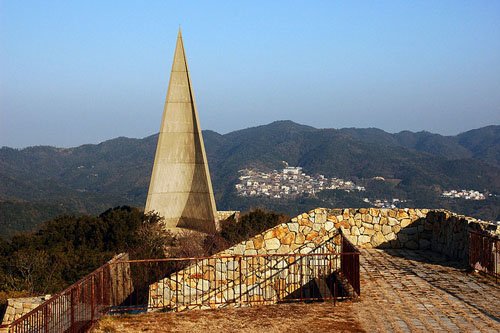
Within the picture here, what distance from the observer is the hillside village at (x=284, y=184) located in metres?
85.5

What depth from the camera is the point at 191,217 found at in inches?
983

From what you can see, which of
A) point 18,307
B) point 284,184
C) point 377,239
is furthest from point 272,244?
point 284,184

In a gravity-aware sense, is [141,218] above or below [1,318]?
above

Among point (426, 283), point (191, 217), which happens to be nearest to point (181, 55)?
point (191, 217)

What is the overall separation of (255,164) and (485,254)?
314ft

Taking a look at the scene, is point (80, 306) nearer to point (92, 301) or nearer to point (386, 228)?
point (92, 301)

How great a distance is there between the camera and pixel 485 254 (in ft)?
32.1

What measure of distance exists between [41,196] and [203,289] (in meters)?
76.6

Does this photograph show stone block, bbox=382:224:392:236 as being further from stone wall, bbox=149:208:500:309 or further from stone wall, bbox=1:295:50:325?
stone wall, bbox=1:295:50:325

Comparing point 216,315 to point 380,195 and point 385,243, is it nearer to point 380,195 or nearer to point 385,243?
point 385,243

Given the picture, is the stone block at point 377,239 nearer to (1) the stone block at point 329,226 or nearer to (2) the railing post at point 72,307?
(1) the stone block at point 329,226

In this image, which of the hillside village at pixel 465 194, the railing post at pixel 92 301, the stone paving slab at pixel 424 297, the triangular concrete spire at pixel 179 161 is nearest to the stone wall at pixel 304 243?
the stone paving slab at pixel 424 297

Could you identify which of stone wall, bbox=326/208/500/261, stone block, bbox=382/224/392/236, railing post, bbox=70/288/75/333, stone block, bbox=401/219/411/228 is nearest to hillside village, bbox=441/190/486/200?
stone wall, bbox=326/208/500/261

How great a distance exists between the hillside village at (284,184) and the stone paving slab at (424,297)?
2778 inches
